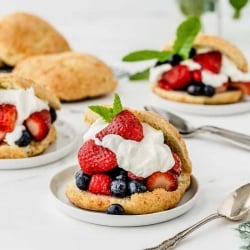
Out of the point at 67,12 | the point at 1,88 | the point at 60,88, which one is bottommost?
the point at 67,12

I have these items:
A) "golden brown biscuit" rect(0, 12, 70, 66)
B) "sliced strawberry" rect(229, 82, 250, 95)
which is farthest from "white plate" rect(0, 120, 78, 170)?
"golden brown biscuit" rect(0, 12, 70, 66)

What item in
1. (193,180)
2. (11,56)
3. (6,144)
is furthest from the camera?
(11,56)

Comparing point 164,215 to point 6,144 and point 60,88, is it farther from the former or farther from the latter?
point 60,88

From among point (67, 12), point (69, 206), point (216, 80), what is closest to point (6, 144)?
point (69, 206)

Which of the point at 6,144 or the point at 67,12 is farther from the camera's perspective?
the point at 67,12

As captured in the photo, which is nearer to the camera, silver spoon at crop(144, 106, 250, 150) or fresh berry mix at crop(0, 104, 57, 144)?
fresh berry mix at crop(0, 104, 57, 144)

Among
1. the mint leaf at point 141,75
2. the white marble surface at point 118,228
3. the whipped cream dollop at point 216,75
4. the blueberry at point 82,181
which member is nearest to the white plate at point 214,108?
the white marble surface at point 118,228

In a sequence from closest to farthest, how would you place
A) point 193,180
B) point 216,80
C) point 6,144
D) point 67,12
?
point 193,180, point 6,144, point 216,80, point 67,12

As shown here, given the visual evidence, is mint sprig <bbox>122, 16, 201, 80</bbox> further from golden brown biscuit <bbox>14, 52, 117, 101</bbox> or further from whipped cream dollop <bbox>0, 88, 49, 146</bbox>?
whipped cream dollop <bbox>0, 88, 49, 146</bbox>

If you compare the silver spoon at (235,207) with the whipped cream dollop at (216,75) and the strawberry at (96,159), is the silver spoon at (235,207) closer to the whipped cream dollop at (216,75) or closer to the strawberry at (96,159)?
the strawberry at (96,159)
